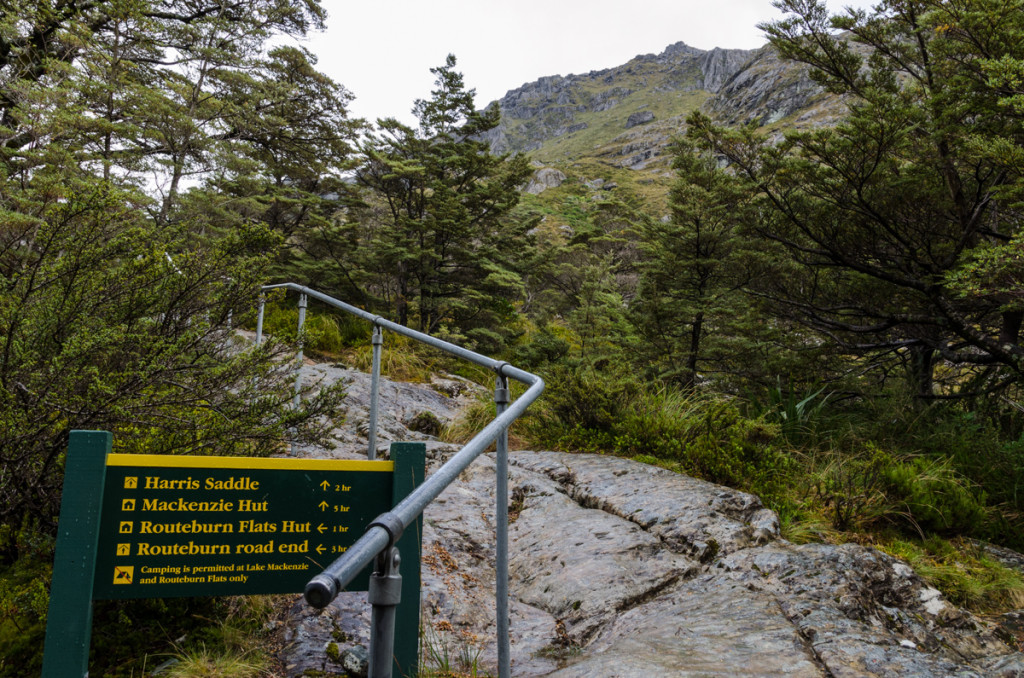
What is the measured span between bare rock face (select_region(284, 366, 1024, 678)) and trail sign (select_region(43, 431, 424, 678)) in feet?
2.54

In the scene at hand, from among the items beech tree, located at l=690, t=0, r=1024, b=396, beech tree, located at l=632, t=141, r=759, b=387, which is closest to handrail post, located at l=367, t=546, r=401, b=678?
beech tree, located at l=690, t=0, r=1024, b=396

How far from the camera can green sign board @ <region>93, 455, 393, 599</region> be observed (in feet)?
5.59

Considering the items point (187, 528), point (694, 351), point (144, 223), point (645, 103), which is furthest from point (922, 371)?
point (645, 103)

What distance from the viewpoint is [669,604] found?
274 cm

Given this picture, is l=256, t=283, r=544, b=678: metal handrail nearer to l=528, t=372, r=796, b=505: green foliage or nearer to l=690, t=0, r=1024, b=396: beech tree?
l=528, t=372, r=796, b=505: green foliage

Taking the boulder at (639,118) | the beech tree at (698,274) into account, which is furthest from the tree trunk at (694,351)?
the boulder at (639,118)

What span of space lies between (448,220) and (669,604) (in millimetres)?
7312

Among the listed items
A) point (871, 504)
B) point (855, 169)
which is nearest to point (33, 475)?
point (871, 504)

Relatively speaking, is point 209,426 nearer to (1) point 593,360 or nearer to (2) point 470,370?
(1) point 593,360

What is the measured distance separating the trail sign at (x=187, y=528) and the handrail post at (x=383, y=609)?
3.72 feet

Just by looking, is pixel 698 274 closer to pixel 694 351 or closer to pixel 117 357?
pixel 694 351

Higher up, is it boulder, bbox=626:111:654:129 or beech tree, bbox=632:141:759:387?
boulder, bbox=626:111:654:129

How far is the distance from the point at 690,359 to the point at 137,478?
6941 millimetres

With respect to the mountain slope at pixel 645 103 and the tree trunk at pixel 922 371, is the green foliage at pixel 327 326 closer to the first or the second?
the tree trunk at pixel 922 371
